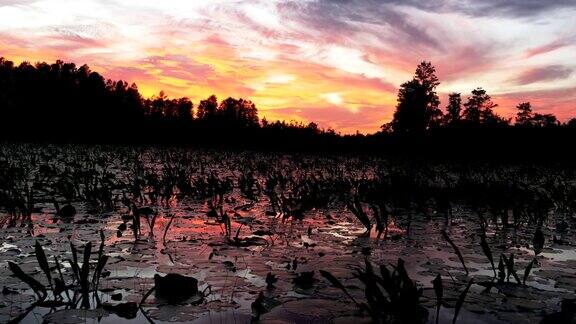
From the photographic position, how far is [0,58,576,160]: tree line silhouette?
37.2 meters

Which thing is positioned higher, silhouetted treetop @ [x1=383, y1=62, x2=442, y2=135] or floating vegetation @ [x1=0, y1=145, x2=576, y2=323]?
silhouetted treetop @ [x1=383, y1=62, x2=442, y2=135]

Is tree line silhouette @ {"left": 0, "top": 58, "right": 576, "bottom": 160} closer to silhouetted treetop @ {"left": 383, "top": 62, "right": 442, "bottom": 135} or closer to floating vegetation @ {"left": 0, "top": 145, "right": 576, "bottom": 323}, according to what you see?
silhouetted treetop @ {"left": 383, "top": 62, "right": 442, "bottom": 135}

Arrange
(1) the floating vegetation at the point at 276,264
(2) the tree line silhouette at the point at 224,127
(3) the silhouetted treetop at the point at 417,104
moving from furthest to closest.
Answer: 1. (3) the silhouetted treetop at the point at 417,104
2. (2) the tree line silhouette at the point at 224,127
3. (1) the floating vegetation at the point at 276,264

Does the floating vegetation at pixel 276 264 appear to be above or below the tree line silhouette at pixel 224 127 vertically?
below

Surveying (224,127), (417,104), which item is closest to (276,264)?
(224,127)

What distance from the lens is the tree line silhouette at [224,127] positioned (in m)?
37.2

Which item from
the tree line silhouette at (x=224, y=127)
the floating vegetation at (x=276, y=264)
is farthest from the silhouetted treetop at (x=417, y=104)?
the floating vegetation at (x=276, y=264)

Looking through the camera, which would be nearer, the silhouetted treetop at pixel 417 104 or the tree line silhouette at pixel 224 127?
the tree line silhouette at pixel 224 127

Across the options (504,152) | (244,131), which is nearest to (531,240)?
(504,152)

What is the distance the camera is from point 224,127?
47.9 m

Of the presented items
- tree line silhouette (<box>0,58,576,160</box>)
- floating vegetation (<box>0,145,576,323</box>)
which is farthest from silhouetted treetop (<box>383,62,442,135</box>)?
floating vegetation (<box>0,145,576,323</box>)

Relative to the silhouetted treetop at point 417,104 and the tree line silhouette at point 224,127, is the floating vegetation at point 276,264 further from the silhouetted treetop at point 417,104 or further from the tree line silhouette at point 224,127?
the silhouetted treetop at point 417,104

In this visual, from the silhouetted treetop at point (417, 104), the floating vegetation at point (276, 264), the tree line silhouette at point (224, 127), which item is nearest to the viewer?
the floating vegetation at point (276, 264)

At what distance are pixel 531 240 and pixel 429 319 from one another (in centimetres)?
366
